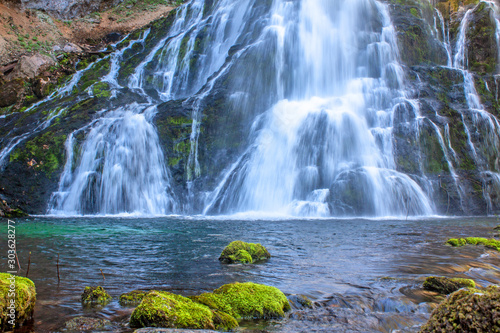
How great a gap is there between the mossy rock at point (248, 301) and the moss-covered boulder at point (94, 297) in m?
1.42

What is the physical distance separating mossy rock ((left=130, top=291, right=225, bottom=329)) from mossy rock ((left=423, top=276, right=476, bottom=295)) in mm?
3726

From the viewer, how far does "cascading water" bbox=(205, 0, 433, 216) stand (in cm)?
1916

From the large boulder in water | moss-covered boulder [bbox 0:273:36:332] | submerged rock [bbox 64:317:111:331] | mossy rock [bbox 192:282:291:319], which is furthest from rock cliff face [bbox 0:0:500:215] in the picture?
moss-covered boulder [bbox 0:273:36:332]

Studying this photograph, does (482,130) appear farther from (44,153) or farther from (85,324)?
(44,153)

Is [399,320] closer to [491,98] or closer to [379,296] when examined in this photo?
[379,296]

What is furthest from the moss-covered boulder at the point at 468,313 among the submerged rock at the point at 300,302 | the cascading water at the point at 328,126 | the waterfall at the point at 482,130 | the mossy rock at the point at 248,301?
the waterfall at the point at 482,130

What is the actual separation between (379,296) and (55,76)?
32.6 m

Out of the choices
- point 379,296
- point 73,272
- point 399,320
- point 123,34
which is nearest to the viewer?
point 399,320

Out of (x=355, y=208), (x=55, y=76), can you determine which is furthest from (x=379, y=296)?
(x=55, y=76)

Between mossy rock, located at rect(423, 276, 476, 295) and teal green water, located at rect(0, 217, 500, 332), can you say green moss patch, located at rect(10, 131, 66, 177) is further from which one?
mossy rock, located at rect(423, 276, 476, 295)

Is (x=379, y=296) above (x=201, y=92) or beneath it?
beneath

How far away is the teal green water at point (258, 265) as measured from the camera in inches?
212

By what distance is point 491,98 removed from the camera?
24641 mm

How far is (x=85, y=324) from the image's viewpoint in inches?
164
